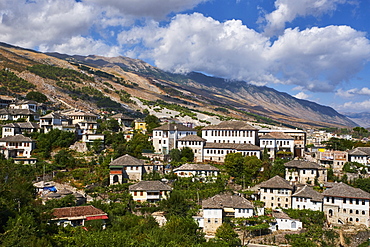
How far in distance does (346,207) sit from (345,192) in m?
1.86

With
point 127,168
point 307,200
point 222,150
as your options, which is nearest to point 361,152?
point 307,200

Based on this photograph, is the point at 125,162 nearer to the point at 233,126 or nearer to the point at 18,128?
the point at 233,126

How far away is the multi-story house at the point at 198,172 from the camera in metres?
49.5

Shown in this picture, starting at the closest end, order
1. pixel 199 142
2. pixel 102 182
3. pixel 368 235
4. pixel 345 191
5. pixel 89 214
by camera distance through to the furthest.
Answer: pixel 89 214
pixel 368 235
pixel 345 191
pixel 102 182
pixel 199 142

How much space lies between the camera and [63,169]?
51656 millimetres

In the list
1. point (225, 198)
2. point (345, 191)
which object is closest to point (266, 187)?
point (225, 198)

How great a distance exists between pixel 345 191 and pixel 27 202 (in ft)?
123

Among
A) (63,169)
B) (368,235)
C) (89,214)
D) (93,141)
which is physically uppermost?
(93,141)

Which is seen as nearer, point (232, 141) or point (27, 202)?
point (27, 202)

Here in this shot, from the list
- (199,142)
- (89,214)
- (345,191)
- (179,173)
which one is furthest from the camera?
(199,142)

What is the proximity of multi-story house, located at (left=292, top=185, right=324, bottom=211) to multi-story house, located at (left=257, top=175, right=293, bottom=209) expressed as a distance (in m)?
0.81

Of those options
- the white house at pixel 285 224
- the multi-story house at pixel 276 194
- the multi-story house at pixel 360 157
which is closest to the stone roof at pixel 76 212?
the white house at pixel 285 224

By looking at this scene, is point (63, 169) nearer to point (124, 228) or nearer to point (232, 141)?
point (124, 228)

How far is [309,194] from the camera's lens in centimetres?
4447
